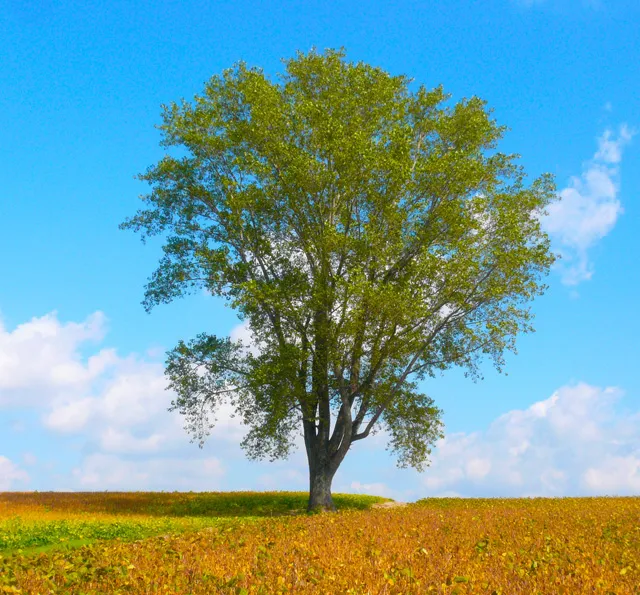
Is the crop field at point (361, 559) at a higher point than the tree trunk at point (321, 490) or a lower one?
lower

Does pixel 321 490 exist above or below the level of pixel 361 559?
above

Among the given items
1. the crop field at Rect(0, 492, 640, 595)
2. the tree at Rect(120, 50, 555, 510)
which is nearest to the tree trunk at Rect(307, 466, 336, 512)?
the tree at Rect(120, 50, 555, 510)

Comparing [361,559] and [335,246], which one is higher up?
[335,246]

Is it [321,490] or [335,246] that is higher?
[335,246]

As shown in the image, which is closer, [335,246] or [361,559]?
[361,559]

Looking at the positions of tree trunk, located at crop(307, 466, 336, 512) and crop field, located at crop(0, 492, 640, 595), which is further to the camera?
tree trunk, located at crop(307, 466, 336, 512)

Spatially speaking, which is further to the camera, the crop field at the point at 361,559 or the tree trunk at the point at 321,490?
the tree trunk at the point at 321,490

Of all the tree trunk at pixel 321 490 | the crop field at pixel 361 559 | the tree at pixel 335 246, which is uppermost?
the tree at pixel 335 246

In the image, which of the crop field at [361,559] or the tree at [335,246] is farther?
the tree at [335,246]

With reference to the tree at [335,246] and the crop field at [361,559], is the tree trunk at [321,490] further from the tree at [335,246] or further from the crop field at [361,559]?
the crop field at [361,559]

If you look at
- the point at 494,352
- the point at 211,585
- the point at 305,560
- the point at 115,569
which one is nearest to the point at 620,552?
the point at 305,560

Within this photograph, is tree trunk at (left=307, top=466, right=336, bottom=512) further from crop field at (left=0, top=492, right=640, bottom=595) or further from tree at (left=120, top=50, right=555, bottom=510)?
crop field at (left=0, top=492, right=640, bottom=595)

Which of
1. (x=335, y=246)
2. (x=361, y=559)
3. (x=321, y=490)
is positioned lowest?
(x=361, y=559)

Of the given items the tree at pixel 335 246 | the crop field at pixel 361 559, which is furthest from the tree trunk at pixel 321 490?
the crop field at pixel 361 559
